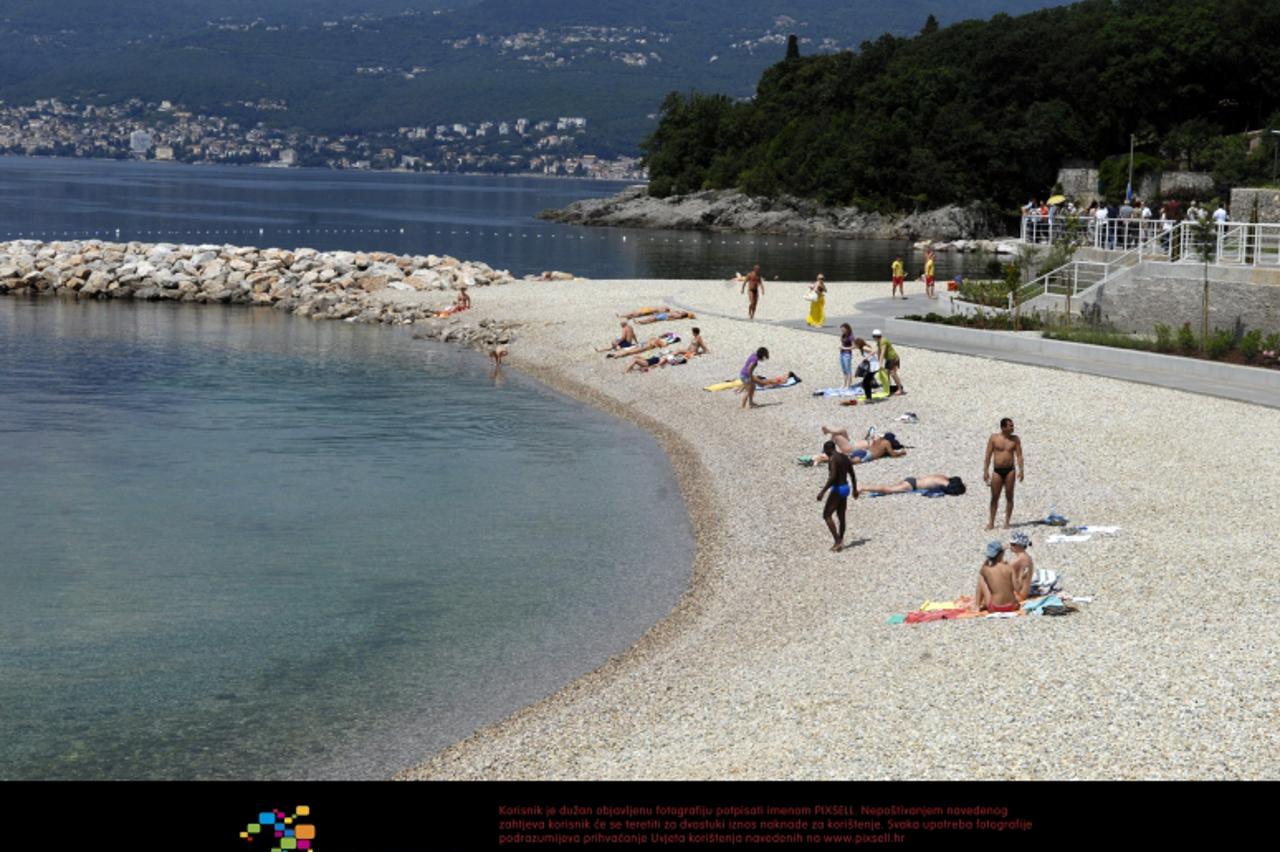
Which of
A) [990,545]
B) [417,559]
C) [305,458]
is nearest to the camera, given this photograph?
[990,545]

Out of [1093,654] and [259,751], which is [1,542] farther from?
[1093,654]

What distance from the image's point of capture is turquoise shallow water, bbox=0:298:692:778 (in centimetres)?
1616

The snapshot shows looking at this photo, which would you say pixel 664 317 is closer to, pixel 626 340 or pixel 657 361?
pixel 626 340

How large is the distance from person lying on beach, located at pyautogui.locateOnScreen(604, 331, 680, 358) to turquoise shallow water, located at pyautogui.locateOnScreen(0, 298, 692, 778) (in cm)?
295

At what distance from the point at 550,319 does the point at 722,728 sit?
37.0 meters

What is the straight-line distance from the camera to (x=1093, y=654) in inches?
592

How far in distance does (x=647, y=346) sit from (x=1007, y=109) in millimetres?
105534

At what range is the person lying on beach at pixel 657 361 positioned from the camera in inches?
1549

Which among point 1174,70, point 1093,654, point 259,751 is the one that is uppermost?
point 1174,70

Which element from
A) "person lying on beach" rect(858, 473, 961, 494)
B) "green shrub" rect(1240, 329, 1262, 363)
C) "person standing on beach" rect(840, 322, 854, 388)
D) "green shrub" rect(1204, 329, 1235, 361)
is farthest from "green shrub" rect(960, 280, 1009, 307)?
"person lying on beach" rect(858, 473, 961, 494)

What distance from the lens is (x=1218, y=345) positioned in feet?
108

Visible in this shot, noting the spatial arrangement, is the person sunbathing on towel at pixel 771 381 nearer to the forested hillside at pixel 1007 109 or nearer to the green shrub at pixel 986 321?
the green shrub at pixel 986 321
